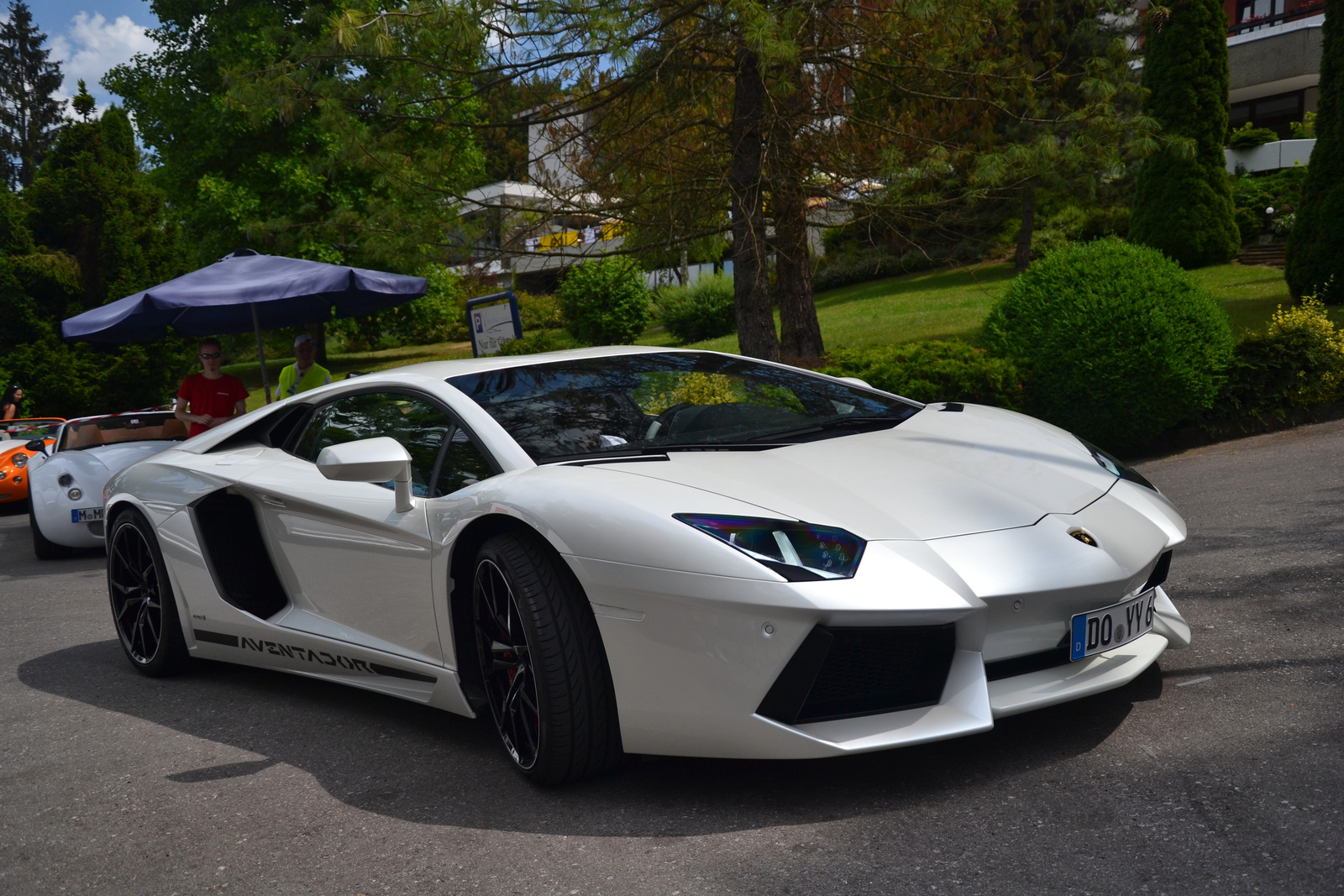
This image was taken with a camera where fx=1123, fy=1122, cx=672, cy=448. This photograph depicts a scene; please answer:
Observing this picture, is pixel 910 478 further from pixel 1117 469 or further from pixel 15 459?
pixel 15 459

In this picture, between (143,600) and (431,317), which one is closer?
(143,600)

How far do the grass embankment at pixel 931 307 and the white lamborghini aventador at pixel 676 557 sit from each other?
8936 millimetres

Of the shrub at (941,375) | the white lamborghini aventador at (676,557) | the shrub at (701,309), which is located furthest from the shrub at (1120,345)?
the shrub at (701,309)

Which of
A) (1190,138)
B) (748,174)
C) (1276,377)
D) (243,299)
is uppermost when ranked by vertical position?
(1190,138)

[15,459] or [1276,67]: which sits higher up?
[1276,67]

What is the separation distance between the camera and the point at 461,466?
3574 mm

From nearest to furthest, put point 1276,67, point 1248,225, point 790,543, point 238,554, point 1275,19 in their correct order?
1. point 790,543
2. point 238,554
3. point 1248,225
4. point 1276,67
5. point 1275,19

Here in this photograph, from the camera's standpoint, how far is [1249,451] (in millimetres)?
8633

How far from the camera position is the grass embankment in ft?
56.0

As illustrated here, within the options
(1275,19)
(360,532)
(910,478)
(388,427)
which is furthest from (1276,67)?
(360,532)

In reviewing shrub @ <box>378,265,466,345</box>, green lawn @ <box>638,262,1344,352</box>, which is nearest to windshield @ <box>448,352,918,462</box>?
green lawn @ <box>638,262,1344,352</box>

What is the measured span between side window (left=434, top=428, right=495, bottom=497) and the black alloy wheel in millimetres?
324

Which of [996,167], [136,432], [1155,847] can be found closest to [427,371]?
[1155,847]

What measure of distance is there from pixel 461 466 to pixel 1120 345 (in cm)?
694
